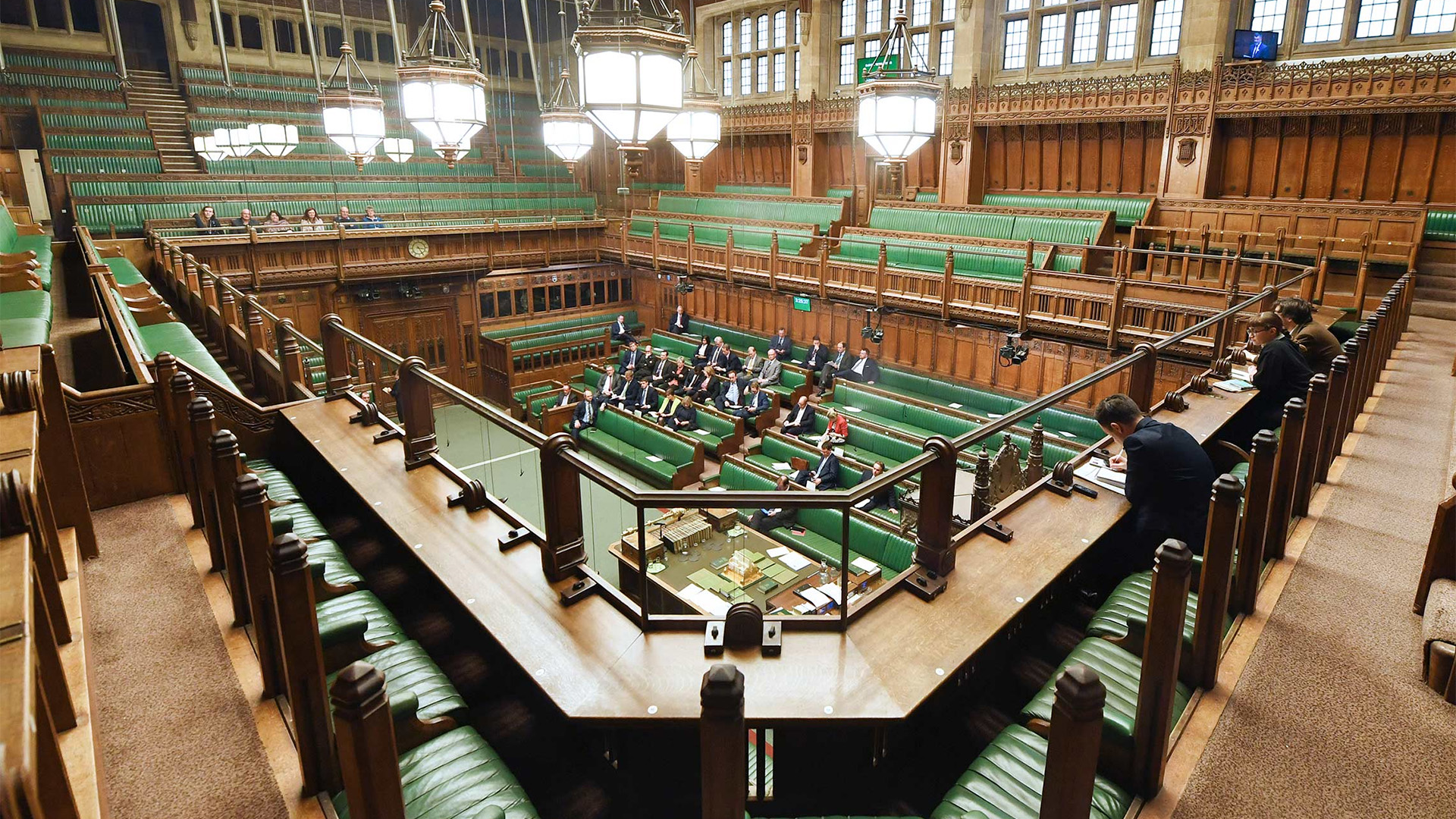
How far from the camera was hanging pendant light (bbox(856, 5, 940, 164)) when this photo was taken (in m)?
5.76

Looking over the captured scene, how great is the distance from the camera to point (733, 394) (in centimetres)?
1254

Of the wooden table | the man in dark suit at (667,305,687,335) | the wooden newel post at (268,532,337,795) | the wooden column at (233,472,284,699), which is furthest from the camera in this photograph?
the man in dark suit at (667,305,687,335)

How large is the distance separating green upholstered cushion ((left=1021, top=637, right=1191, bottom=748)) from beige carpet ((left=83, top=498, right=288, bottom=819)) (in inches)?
99.3

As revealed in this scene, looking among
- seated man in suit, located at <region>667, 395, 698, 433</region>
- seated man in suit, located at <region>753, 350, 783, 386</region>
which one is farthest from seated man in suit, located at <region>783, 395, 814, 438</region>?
seated man in suit, located at <region>753, 350, 783, 386</region>

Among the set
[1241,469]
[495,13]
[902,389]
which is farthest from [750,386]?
[495,13]

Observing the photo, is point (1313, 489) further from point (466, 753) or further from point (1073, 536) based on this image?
point (466, 753)

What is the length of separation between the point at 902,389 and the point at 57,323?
10629mm

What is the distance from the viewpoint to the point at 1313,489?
164 inches

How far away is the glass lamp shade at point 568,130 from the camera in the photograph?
6953 mm

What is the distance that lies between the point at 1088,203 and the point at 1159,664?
12479mm

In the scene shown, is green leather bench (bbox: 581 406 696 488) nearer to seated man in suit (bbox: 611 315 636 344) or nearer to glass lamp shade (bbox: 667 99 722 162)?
seated man in suit (bbox: 611 315 636 344)

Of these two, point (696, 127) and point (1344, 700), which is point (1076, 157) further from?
point (1344, 700)

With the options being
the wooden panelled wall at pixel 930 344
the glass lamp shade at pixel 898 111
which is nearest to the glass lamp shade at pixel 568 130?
the glass lamp shade at pixel 898 111

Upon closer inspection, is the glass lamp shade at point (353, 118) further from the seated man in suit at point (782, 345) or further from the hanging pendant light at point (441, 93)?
the seated man in suit at point (782, 345)
